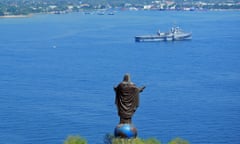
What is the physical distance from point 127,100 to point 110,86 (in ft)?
89.4

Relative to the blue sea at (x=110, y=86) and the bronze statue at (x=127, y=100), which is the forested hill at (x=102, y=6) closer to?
the blue sea at (x=110, y=86)

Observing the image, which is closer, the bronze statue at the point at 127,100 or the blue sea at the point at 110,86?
the bronze statue at the point at 127,100

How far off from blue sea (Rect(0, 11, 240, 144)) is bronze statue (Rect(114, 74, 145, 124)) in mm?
4935

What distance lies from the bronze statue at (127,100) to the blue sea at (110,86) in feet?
16.2

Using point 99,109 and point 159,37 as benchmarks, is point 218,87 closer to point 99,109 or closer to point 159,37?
point 99,109

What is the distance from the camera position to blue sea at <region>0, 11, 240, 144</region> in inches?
955

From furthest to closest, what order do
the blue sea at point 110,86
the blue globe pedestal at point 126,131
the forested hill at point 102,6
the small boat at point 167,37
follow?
1. the forested hill at point 102,6
2. the small boat at point 167,37
3. the blue sea at point 110,86
4. the blue globe pedestal at point 126,131

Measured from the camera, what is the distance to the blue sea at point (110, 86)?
24.3 metres

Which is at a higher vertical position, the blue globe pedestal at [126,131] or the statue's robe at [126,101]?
the statue's robe at [126,101]

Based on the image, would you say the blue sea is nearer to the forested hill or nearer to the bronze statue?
the bronze statue

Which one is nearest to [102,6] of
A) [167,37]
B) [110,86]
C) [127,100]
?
[167,37]

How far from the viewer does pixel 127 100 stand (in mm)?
5465

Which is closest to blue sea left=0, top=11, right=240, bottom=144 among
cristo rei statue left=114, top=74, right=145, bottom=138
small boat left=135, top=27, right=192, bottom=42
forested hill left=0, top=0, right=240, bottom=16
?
small boat left=135, top=27, right=192, bottom=42

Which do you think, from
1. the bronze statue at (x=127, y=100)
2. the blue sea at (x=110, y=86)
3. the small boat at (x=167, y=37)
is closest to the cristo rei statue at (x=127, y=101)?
the bronze statue at (x=127, y=100)
